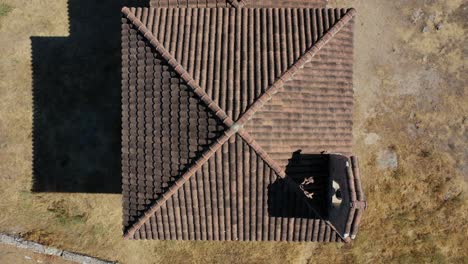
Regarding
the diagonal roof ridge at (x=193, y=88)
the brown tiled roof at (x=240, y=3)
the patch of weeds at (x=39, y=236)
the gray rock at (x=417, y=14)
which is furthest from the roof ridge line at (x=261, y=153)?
the patch of weeds at (x=39, y=236)

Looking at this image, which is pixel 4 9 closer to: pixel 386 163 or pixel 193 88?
pixel 193 88

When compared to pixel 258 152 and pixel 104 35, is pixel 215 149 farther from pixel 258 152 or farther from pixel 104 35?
pixel 104 35

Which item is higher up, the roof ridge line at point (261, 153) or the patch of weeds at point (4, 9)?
the patch of weeds at point (4, 9)

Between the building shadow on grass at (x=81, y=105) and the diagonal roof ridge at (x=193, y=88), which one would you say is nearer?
the diagonal roof ridge at (x=193, y=88)

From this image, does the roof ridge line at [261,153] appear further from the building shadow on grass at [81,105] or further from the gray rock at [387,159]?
the building shadow on grass at [81,105]

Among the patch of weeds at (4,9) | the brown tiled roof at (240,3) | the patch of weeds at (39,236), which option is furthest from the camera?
the patch of weeds at (4,9)

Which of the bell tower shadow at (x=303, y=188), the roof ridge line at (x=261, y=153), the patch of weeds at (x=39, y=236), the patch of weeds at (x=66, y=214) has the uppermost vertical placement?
the roof ridge line at (x=261, y=153)
